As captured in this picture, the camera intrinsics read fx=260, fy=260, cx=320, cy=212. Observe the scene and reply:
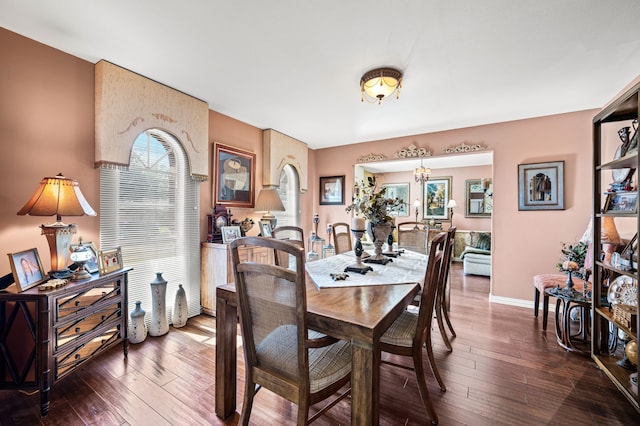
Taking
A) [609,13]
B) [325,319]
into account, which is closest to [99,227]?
[325,319]

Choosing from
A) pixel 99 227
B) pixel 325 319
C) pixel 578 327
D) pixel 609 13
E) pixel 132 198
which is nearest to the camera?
pixel 325 319

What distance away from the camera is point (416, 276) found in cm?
193

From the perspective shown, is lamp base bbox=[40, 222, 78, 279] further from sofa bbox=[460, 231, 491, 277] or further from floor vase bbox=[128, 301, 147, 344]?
sofa bbox=[460, 231, 491, 277]

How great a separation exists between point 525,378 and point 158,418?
8.49 ft

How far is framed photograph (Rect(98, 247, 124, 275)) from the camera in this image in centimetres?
204

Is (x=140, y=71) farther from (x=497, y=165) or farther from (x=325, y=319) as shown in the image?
(x=497, y=165)

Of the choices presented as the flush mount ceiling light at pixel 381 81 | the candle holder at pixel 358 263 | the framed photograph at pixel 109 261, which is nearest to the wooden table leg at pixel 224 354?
the candle holder at pixel 358 263

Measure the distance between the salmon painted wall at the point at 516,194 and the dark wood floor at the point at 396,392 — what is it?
1.31 metres

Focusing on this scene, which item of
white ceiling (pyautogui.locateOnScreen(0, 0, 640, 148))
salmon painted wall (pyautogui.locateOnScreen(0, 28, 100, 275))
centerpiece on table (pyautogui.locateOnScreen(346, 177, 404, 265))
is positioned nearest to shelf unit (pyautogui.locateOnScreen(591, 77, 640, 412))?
white ceiling (pyautogui.locateOnScreen(0, 0, 640, 148))

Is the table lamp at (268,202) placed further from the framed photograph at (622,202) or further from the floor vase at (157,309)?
the framed photograph at (622,202)

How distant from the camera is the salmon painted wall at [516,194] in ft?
10.9

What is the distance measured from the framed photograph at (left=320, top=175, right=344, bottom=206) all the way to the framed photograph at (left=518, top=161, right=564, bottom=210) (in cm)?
285

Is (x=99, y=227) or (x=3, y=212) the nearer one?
(x=3, y=212)

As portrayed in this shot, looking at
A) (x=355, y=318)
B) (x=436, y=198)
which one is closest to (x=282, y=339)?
(x=355, y=318)
